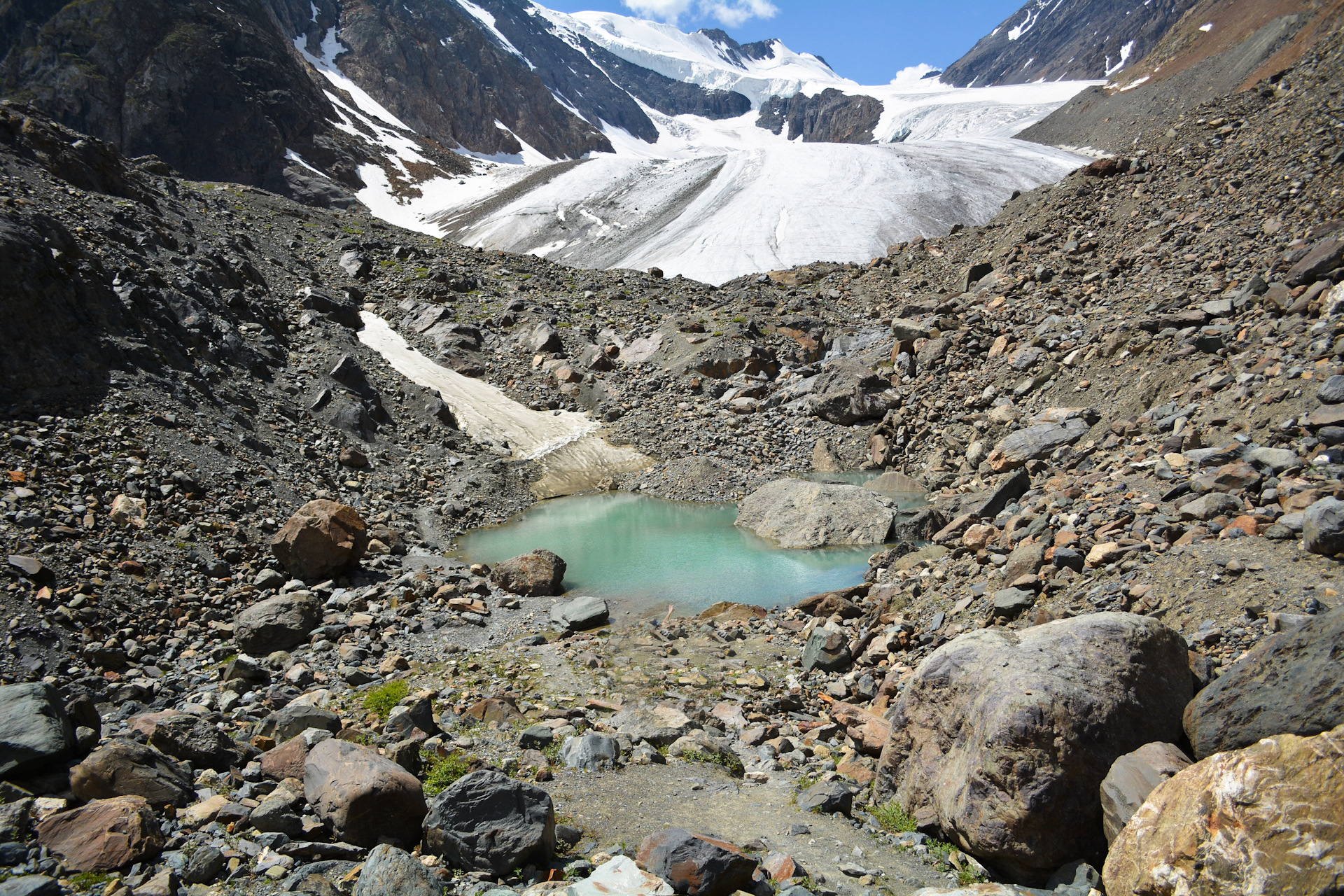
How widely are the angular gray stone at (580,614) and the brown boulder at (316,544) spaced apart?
410cm

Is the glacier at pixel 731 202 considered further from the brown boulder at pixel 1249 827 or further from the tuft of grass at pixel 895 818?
the brown boulder at pixel 1249 827

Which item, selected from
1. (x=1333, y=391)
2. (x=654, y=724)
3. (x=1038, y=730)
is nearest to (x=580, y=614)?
(x=654, y=724)

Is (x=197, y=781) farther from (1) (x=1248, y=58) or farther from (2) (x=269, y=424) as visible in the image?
(1) (x=1248, y=58)

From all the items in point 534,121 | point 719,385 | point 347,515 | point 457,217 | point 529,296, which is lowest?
point 347,515

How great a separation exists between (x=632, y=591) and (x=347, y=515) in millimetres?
5815

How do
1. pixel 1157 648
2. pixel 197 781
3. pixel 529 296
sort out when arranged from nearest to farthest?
pixel 1157 648, pixel 197 781, pixel 529 296

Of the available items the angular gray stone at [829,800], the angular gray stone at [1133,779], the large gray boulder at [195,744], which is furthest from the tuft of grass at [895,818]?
the large gray boulder at [195,744]

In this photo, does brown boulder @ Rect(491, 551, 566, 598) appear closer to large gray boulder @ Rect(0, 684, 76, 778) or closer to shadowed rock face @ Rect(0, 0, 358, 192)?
large gray boulder @ Rect(0, 684, 76, 778)

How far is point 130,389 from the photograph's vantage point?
51.2 ft

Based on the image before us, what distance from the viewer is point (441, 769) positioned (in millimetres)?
7180

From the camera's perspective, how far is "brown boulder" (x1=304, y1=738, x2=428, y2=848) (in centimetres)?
562

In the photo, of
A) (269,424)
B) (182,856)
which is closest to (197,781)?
(182,856)

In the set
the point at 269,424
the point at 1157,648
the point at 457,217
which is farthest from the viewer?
the point at 457,217

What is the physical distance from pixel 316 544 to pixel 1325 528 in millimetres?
14482
